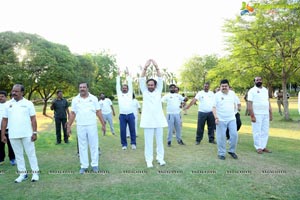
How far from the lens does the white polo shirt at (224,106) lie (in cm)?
683

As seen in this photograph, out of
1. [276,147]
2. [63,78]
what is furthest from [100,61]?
[276,147]

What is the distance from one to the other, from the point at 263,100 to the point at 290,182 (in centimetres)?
295

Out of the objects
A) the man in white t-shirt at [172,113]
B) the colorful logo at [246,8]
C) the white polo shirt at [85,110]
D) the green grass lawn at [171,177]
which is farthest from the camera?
the colorful logo at [246,8]

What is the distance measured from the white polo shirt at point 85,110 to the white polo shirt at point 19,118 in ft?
3.14

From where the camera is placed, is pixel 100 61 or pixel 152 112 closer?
pixel 152 112

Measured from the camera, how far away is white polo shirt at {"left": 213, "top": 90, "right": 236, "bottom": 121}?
22.4ft

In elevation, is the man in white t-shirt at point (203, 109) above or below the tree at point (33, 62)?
below

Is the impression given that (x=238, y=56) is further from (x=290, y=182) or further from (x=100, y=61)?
(x=100, y=61)

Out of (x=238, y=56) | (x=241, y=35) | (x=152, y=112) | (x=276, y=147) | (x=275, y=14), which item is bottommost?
(x=276, y=147)

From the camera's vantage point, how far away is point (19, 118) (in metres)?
5.37

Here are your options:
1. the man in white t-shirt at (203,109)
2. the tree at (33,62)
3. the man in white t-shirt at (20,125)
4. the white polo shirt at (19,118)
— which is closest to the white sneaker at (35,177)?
the man in white t-shirt at (20,125)

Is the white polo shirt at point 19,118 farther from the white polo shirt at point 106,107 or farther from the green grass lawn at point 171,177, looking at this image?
the white polo shirt at point 106,107

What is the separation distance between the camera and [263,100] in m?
7.41

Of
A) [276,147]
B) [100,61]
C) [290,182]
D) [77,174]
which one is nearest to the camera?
[290,182]
